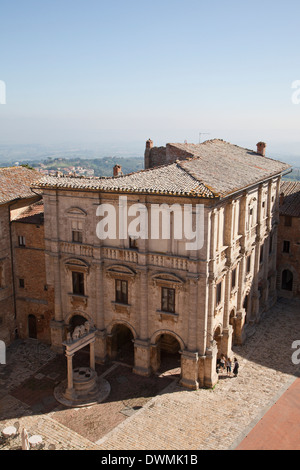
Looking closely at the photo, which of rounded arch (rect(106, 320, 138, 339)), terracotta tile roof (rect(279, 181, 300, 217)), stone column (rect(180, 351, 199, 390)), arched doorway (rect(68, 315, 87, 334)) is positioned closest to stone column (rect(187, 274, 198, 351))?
stone column (rect(180, 351, 199, 390))

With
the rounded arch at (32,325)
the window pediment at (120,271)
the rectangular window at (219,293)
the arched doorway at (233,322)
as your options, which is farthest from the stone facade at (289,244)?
the rounded arch at (32,325)

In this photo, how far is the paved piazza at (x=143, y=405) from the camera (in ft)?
91.0

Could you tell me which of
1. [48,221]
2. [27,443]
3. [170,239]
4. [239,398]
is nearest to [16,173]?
[48,221]

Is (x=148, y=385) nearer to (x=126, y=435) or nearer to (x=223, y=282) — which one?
(x=126, y=435)

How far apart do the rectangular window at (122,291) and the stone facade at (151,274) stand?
9cm

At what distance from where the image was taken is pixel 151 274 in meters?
32.9

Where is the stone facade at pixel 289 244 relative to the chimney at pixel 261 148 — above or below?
below

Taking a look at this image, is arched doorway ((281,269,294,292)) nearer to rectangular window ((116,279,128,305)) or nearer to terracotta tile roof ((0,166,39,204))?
rectangular window ((116,279,128,305))

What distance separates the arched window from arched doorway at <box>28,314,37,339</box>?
28.6m

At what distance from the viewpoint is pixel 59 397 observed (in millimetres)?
31969

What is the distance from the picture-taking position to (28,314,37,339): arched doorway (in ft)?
133

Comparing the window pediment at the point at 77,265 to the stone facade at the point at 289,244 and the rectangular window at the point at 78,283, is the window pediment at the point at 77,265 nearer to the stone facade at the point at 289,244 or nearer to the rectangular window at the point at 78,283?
the rectangular window at the point at 78,283

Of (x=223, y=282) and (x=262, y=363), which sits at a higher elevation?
(x=223, y=282)
